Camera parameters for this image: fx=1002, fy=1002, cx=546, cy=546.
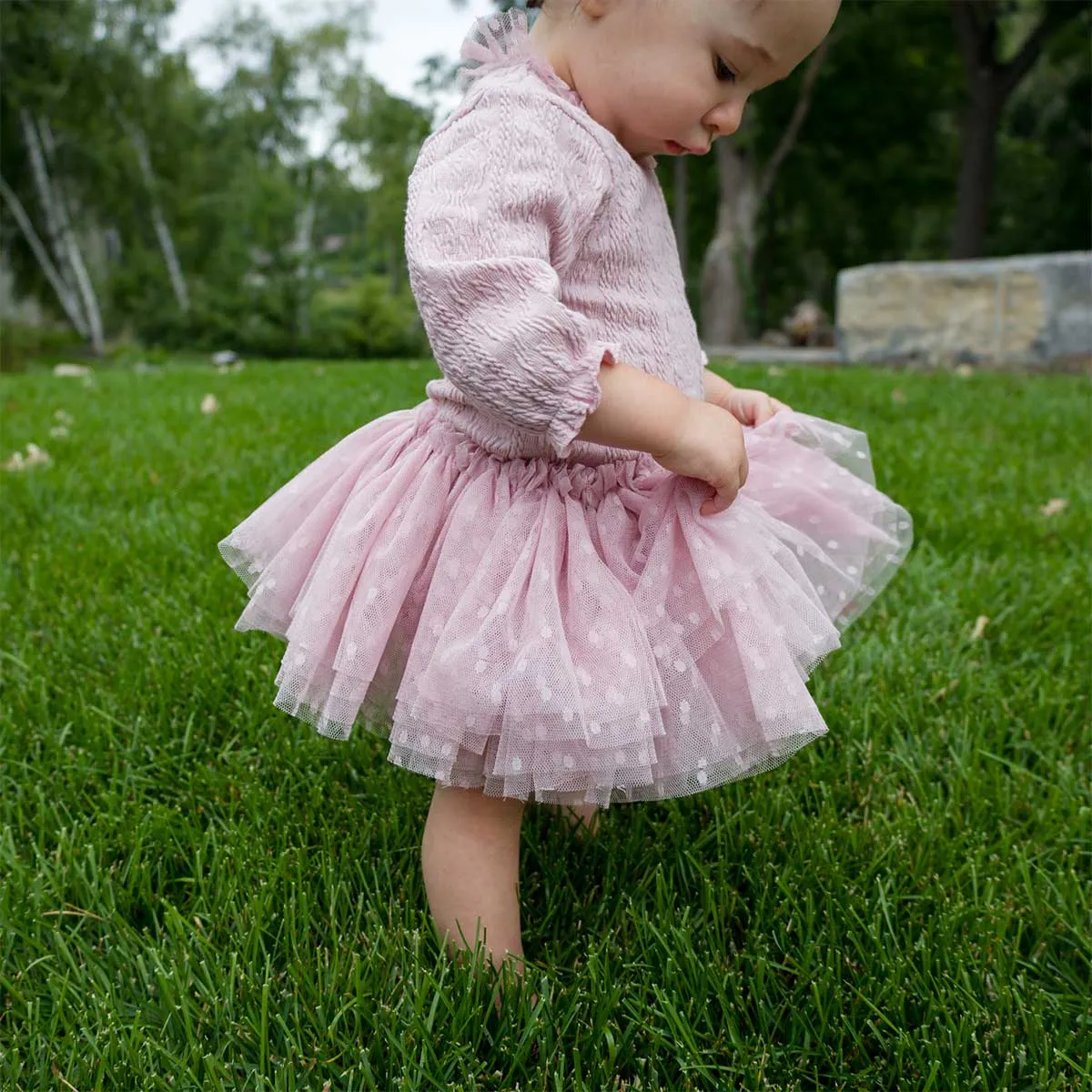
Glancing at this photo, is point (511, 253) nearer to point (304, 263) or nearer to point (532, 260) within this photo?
point (532, 260)

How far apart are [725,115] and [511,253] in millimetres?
351

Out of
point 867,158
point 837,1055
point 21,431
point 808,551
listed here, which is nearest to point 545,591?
point 808,551

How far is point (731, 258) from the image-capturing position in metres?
13.3

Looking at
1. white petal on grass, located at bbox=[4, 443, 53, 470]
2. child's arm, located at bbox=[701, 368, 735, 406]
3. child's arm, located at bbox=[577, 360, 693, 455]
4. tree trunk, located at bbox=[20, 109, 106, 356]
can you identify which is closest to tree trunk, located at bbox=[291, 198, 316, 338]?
tree trunk, located at bbox=[20, 109, 106, 356]

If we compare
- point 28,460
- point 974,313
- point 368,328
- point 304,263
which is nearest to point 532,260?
point 28,460

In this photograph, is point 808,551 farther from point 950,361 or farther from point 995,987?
point 950,361

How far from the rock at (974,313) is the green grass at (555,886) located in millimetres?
6186

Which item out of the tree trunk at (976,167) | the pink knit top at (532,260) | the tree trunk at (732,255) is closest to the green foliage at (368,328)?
the tree trunk at (732,255)

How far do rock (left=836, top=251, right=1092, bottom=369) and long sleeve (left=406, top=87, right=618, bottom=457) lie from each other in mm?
7727

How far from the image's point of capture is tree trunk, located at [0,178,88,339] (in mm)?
18266

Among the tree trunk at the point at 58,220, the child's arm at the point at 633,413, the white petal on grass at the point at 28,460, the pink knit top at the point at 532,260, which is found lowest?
the tree trunk at the point at 58,220

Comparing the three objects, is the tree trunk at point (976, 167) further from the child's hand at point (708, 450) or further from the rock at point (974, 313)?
the child's hand at point (708, 450)

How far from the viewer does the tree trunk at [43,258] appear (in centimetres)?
1827

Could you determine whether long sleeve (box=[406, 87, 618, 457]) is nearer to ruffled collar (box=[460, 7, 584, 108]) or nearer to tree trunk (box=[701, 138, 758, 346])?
ruffled collar (box=[460, 7, 584, 108])
